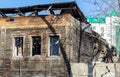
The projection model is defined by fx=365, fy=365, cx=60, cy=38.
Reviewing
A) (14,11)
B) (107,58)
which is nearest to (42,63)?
(14,11)

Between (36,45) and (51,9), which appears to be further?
(36,45)

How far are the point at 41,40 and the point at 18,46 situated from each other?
Answer: 2176 mm

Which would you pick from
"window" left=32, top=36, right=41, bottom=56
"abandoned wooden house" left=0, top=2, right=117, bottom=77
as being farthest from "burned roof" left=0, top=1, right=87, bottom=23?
"window" left=32, top=36, right=41, bottom=56

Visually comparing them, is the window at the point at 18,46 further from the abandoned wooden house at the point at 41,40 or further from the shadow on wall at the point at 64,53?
the shadow on wall at the point at 64,53

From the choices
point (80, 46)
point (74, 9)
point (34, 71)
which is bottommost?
point (34, 71)

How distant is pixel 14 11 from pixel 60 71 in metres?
6.32

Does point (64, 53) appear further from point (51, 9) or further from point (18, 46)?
point (18, 46)

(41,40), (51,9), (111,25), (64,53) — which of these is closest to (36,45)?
(41,40)

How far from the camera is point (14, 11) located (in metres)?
28.9

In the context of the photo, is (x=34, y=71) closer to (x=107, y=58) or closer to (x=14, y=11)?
(x=14, y=11)

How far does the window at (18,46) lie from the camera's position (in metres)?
28.2

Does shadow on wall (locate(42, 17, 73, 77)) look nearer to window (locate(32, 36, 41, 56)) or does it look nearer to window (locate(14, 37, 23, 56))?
window (locate(32, 36, 41, 56))

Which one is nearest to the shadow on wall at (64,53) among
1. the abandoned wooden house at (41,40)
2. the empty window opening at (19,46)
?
the abandoned wooden house at (41,40)

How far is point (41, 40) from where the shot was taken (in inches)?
1072
